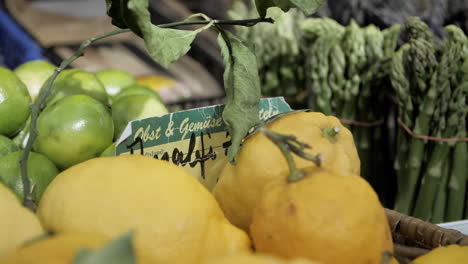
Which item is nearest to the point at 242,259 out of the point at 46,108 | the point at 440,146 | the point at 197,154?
the point at 197,154

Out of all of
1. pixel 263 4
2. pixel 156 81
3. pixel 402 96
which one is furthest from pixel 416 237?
pixel 156 81

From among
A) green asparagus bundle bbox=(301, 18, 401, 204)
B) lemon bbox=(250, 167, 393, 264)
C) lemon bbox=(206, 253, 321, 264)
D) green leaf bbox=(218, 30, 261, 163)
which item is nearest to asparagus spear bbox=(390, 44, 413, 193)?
green asparagus bundle bbox=(301, 18, 401, 204)

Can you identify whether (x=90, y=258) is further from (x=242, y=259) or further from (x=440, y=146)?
(x=440, y=146)

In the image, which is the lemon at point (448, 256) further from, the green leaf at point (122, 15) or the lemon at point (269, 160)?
the green leaf at point (122, 15)

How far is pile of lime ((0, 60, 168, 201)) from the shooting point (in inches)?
38.1

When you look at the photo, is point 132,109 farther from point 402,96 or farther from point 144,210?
point 402,96

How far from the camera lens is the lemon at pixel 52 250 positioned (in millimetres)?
432

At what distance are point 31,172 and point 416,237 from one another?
654 millimetres

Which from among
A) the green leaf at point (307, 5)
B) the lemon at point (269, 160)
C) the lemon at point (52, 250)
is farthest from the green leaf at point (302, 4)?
the lemon at point (52, 250)

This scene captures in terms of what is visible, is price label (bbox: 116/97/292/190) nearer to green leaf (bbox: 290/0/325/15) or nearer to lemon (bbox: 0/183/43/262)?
green leaf (bbox: 290/0/325/15)

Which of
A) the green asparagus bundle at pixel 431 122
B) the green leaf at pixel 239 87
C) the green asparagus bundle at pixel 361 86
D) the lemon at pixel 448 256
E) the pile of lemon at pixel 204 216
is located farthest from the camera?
the green asparagus bundle at pixel 361 86

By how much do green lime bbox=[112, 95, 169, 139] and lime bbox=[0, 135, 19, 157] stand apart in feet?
0.64

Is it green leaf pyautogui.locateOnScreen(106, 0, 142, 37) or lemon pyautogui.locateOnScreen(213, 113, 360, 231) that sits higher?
green leaf pyautogui.locateOnScreen(106, 0, 142, 37)

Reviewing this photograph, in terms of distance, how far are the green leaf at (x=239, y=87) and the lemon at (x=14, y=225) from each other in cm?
32
